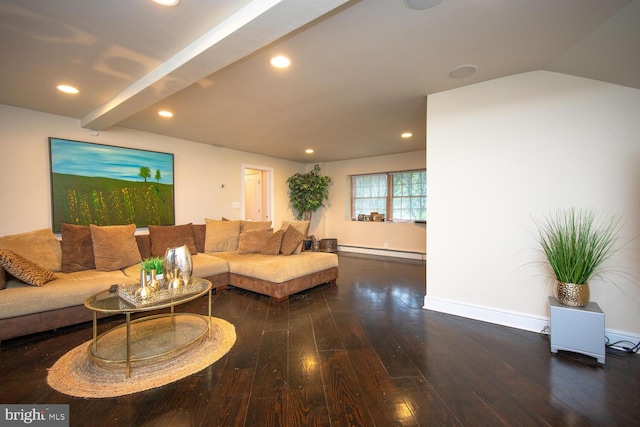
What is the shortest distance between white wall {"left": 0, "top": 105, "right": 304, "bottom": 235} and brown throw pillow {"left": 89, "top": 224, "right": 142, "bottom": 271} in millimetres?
888

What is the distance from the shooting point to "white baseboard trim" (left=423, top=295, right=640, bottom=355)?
7.03ft

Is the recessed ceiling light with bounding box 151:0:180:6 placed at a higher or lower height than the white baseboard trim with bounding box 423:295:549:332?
higher

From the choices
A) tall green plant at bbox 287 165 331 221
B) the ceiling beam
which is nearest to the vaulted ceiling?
the ceiling beam

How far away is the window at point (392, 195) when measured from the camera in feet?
19.9

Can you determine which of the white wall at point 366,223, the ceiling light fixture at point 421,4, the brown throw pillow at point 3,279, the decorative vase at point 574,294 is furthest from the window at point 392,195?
the brown throw pillow at point 3,279

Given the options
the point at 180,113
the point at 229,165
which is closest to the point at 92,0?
the point at 180,113

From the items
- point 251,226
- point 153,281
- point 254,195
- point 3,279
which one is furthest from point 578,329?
point 254,195

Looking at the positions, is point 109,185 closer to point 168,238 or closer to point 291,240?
point 168,238

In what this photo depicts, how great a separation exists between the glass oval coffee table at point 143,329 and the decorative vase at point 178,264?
99 millimetres

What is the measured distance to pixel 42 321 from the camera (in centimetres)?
231

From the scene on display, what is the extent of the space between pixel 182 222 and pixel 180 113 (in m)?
2.03

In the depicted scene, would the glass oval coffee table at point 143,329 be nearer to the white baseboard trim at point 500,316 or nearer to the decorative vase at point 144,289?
the decorative vase at point 144,289

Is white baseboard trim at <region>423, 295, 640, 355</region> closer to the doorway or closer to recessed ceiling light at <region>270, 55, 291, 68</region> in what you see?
recessed ceiling light at <region>270, 55, 291, 68</region>

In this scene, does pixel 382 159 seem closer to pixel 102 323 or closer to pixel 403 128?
pixel 403 128
